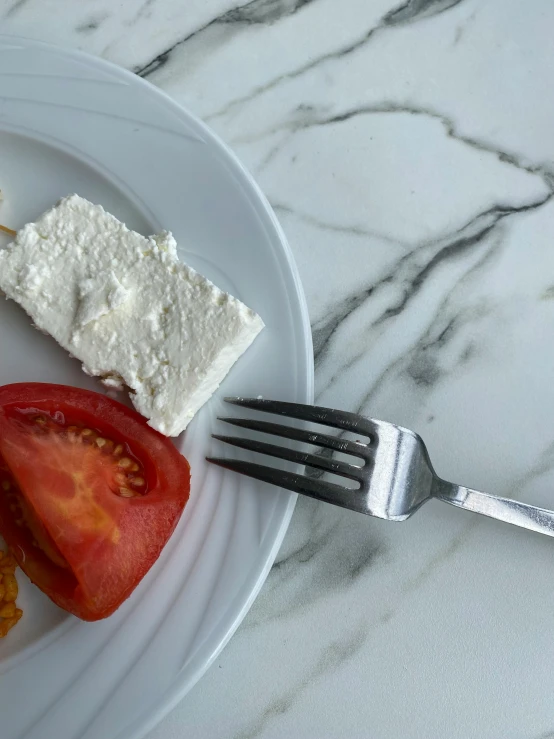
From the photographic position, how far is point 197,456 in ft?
3.58

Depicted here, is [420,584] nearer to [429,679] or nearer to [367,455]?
[429,679]

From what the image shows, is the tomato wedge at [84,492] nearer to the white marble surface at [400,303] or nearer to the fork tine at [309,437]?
the fork tine at [309,437]

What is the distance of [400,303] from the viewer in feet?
3.94

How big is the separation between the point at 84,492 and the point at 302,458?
33 cm

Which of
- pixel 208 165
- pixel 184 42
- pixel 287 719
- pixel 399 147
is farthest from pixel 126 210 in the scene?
pixel 287 719

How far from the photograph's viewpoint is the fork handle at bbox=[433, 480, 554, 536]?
3.49ft

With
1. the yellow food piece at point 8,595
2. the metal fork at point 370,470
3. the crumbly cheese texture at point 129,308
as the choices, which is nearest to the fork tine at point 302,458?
the metal fork at point 370,470

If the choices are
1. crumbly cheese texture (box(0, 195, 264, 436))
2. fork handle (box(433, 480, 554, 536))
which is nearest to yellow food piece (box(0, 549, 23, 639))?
crumbly cheese texture (box(0, 195, 264, 436))

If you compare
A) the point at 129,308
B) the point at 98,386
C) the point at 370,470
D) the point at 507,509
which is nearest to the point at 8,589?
the point at 98,386

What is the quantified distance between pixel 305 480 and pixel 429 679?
0.43m

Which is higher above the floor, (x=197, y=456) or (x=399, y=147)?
(x=399, y=147)

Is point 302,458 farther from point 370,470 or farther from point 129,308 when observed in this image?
point 129,308

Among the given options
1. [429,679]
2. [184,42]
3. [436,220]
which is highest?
[184,42]

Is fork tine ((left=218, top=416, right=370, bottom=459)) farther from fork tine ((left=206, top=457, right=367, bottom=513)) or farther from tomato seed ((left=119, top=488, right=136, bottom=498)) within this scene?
tomato seed ((left=119, top=488, right=136, bottom=498))
